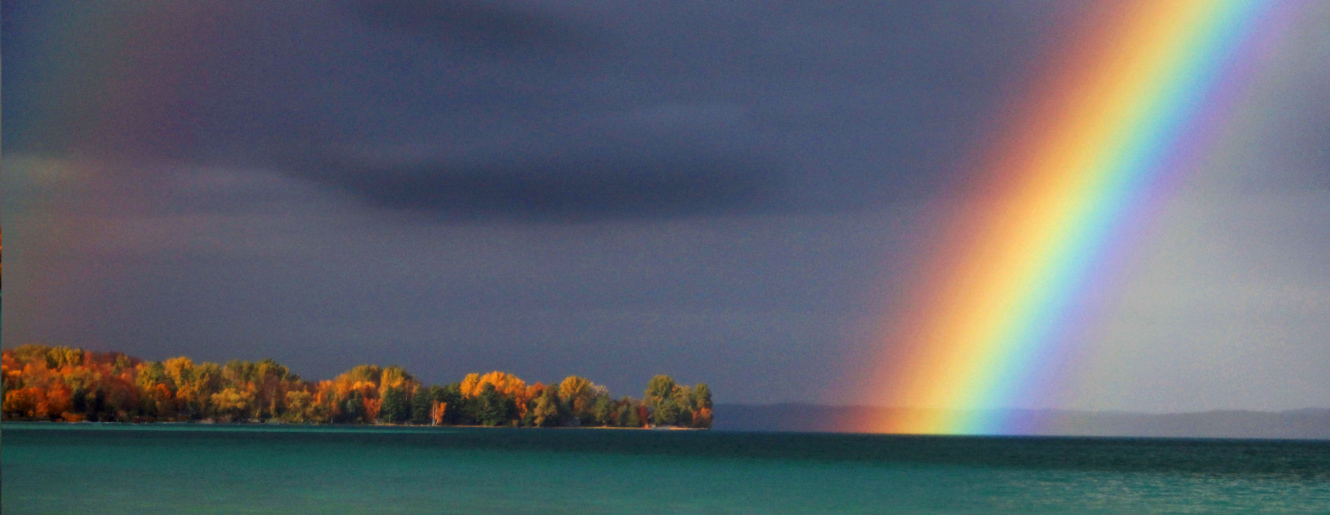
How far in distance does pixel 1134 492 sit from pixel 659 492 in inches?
1154

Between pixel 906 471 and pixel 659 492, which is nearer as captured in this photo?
pixel 659 492

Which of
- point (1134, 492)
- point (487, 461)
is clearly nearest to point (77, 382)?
point (487, 461)

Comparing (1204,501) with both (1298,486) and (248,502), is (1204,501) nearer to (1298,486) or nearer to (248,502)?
(1298,486)

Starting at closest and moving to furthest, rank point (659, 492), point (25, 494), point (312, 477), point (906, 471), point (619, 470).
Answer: point (25, 494)
point (659, 492)
point (312, 477)
point (619, 470)
point (906, 471)

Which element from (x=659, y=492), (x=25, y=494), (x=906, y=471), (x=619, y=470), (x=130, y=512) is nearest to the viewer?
(x=130, y=512)

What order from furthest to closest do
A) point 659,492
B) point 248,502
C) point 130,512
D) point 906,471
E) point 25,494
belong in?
point 906,471 < point 659,492 < point 25,494 < point 248,502 < point 130,512

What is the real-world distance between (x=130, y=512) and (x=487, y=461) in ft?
178

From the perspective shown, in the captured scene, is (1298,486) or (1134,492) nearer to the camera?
(1134,492)

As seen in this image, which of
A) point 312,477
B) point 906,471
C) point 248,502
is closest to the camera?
point 248,502

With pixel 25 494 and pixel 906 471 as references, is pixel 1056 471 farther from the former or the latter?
pixel 25 494

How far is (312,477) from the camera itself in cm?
6669

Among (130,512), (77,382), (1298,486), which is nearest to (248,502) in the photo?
(130,512)

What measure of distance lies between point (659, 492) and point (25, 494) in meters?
28.6

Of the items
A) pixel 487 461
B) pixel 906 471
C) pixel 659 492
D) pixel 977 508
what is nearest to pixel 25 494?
pixel 659 492
